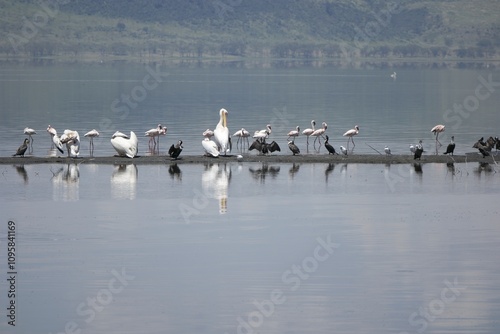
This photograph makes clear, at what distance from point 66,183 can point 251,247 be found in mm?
9639

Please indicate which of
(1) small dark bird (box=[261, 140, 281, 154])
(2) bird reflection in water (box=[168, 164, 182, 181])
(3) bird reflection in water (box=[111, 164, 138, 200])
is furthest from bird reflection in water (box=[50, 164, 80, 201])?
(1) small dark bird (box=[261, 140, 281, 154])

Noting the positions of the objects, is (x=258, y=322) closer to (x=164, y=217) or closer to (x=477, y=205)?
(x=164, y=217)

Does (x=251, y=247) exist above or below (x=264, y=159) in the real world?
below

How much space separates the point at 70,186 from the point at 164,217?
5.15 metres

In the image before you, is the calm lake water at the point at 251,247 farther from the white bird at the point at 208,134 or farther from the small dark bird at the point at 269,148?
the small dark bird at the point at 269,148

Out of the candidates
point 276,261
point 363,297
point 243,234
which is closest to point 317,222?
point 243,234

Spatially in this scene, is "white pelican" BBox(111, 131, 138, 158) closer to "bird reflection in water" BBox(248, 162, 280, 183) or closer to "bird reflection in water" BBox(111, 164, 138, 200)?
"bird reflection in water" BBox(111, 164, 138, 200)

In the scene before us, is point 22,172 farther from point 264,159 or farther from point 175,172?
point 264,159

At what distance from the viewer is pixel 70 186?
99.6 feet

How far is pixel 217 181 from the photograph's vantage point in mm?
31328

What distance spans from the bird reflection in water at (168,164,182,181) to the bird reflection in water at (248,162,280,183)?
6.35 ft

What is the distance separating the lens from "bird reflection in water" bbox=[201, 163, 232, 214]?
28656 mm

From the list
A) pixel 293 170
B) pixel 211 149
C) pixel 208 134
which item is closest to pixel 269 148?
pixel 211 149

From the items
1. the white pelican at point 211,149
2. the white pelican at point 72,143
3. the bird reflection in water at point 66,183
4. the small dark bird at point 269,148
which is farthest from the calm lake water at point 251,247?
the small dark bird at point 269,148
